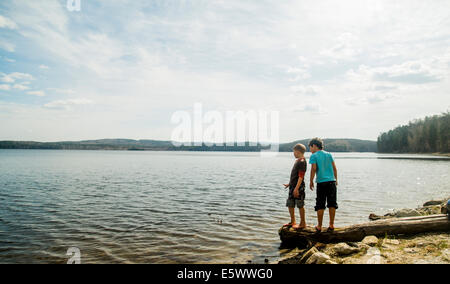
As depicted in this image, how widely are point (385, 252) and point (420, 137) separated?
140m

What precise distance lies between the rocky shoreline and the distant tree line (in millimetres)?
106616

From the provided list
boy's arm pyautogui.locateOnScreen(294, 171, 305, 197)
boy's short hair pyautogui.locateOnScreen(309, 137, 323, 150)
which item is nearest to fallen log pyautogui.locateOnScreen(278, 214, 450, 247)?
boy's arm pyautogui.locateOnScreen(294, 171, 305, 197)

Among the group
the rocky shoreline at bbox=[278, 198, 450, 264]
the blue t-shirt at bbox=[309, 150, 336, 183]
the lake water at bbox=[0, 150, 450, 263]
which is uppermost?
the blue t-shirt at bbox=[309, 150, 336, 183]

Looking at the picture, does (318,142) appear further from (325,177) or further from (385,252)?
(385,252)

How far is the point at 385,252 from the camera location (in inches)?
294

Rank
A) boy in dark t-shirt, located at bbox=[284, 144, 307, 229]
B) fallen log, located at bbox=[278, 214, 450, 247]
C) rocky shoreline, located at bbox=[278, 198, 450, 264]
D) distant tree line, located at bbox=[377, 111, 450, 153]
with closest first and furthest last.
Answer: rocky shoreline, located at bbox=[278, 198, 450, 264] → fallen log, located at bbox=[278, 214, 450, 247] → boy in dark t-shirt, located at bbox=[284, 144, 307, 229] → distant tree line, located at bbox=[377, 111, 450, 153]

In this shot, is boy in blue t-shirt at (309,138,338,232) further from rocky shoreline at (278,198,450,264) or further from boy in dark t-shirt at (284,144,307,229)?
rocky shoreline at (278,198,450,264)

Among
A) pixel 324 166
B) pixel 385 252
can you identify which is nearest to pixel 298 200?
pixel 324 166

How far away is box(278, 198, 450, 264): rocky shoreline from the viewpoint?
674 centimetres

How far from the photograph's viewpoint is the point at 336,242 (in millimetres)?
8969

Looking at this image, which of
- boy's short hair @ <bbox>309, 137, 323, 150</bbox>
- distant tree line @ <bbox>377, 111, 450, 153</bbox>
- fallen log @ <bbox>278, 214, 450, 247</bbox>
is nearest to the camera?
fallen log @ <bbox>278, 214, 450, 247</bbox>
